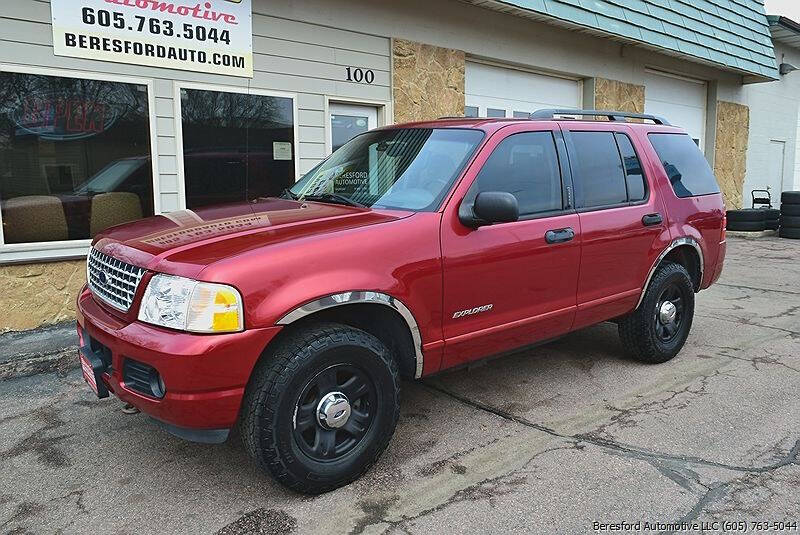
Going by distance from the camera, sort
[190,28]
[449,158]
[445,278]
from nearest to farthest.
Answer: [445,278] < [449,158] < [190,28]

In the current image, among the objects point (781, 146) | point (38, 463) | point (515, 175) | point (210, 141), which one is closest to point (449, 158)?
point (515, 175)

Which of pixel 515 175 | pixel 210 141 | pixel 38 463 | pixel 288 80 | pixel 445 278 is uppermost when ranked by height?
pixel 288 80

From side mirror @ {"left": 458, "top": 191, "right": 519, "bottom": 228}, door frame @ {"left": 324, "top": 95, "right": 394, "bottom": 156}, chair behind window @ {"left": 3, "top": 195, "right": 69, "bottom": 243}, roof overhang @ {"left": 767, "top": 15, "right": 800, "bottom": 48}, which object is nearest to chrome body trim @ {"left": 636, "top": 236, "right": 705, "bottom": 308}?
side mirror @ {"left": 458, "top": 191, "right": 519, "bottom": 228}

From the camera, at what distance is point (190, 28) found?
645 cm

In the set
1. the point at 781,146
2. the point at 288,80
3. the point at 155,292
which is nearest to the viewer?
the point at 155,292

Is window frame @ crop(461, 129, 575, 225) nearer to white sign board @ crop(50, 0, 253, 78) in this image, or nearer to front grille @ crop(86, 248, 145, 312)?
front grille @ crop(86, 248, 145, 312)

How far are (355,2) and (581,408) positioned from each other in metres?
5.82

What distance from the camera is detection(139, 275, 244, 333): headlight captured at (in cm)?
273

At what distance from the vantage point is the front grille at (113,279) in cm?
299

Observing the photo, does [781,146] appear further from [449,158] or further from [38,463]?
[38,463]

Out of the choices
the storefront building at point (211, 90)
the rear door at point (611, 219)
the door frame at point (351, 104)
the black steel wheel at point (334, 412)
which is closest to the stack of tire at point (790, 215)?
the storefront building at point (211, 90)

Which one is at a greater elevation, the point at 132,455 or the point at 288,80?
the point at 288,80

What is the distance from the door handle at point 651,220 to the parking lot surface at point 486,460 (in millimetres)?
1163

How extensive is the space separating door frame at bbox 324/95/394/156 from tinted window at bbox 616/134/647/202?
3.95 m
